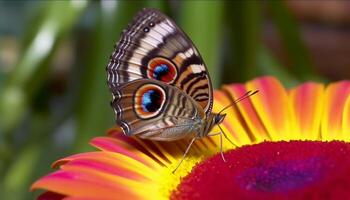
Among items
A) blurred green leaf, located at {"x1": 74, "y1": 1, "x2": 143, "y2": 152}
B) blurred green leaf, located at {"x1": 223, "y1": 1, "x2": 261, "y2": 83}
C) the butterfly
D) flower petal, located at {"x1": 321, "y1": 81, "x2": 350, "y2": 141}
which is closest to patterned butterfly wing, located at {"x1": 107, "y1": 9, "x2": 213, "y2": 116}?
the butterfly

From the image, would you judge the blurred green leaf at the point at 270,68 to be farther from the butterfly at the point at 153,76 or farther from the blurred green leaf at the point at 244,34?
the butterfly at the point at 153,76

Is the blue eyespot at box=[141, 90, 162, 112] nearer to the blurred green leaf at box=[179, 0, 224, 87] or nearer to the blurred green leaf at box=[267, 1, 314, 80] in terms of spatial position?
the blurred green leaf at box=[179, 0, 224, 87]

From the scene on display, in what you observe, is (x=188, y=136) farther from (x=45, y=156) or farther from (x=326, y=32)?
(x=326, y=32)

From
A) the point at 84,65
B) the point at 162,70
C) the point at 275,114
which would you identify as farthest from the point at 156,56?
the point at 84,65

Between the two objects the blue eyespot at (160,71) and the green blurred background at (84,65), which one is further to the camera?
the green blurred background at (84,65)

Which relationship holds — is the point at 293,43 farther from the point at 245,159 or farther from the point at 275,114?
the point at 245,159

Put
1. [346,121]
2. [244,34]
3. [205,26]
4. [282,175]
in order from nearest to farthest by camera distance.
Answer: [282,175] < [346,121] < [205,26] < [244,34]

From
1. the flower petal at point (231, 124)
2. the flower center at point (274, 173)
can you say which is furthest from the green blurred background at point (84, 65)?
the flower center at point (274, 173)

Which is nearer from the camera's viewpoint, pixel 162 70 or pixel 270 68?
pixel 162 70
